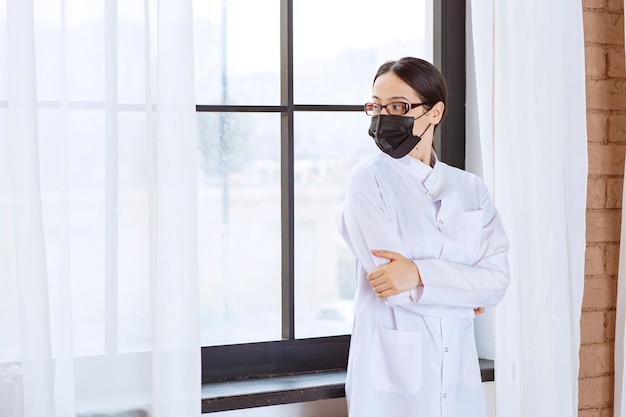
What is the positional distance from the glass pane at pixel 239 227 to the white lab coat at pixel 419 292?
17.3 inches

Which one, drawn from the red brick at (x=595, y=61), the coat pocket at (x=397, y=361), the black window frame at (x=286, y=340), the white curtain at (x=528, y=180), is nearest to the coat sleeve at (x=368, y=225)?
the coat pocket at (x=397, y=361)

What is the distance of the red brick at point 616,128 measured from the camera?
2852 millimetres

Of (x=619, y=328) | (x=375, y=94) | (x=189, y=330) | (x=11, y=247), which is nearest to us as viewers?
(x=11, y=247)

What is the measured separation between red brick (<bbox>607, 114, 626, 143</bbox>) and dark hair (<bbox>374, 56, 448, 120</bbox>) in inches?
33.0

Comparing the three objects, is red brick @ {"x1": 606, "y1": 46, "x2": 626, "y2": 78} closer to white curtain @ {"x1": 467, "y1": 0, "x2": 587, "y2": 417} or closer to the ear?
white curtain @ {"x1": 467, "y1": 0, "x2": 587, "y2": 417}

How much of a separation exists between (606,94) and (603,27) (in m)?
0.21

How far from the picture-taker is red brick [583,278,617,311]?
284 centimetres

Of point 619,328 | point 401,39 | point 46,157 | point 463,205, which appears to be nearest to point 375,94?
point 463,205

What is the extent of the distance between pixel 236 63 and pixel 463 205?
2.58 feet

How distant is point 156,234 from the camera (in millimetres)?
2092

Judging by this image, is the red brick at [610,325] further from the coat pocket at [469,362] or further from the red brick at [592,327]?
Answer: the coat pocket at [469,362]

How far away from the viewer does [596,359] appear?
9.41 ft

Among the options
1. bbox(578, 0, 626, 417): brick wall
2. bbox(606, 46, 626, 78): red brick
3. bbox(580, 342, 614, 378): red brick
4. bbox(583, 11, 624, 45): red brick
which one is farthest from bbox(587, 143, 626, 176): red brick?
bbox(580, 342, 614, 378): red brick

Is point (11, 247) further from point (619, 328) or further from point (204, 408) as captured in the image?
point (619, 328)
